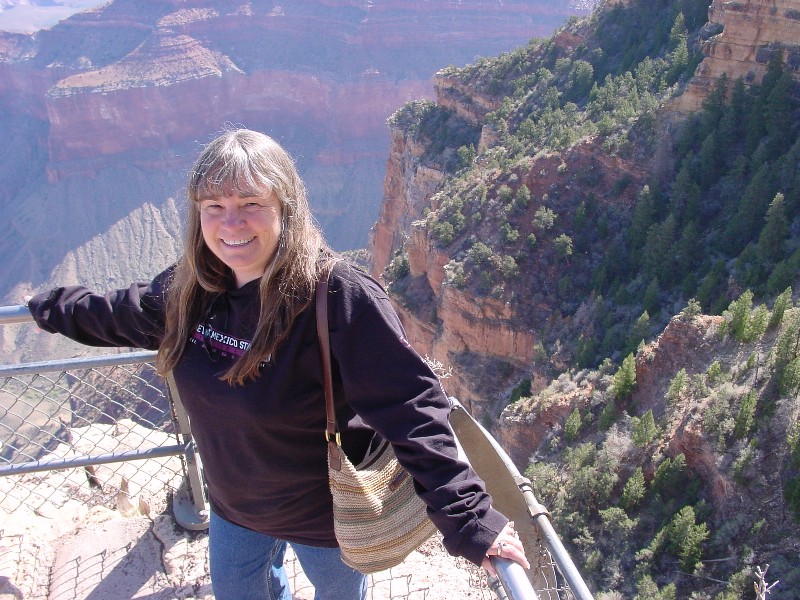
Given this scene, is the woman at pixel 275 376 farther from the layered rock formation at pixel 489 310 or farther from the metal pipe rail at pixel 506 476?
the layered rock formation at pixel 489 310

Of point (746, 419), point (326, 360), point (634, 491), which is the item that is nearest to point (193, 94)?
point (634, 491)

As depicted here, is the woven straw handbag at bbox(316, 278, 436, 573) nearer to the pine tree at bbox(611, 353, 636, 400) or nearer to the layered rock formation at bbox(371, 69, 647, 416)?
the pine tree at bbox(611, 353, 636, 400)

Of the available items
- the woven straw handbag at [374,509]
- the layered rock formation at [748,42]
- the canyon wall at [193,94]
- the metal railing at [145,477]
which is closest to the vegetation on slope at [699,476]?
the metal railing at [145,477]

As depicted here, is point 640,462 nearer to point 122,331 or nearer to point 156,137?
point 122,331

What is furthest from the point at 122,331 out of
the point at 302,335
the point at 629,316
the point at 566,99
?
the point at 566,99

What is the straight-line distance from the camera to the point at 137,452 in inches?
188

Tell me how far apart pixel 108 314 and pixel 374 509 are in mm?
1767

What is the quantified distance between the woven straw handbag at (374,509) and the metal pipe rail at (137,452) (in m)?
1.69

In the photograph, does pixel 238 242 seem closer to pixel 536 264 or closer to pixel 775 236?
pixel 775 236

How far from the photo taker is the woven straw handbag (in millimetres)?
2969

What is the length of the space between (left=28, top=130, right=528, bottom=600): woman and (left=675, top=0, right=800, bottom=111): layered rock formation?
20.2m

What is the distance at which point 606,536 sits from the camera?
10.7 metres

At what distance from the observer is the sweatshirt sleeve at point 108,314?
3.54m

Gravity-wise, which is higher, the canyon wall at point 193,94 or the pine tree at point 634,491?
the pine tree at point 634,491
